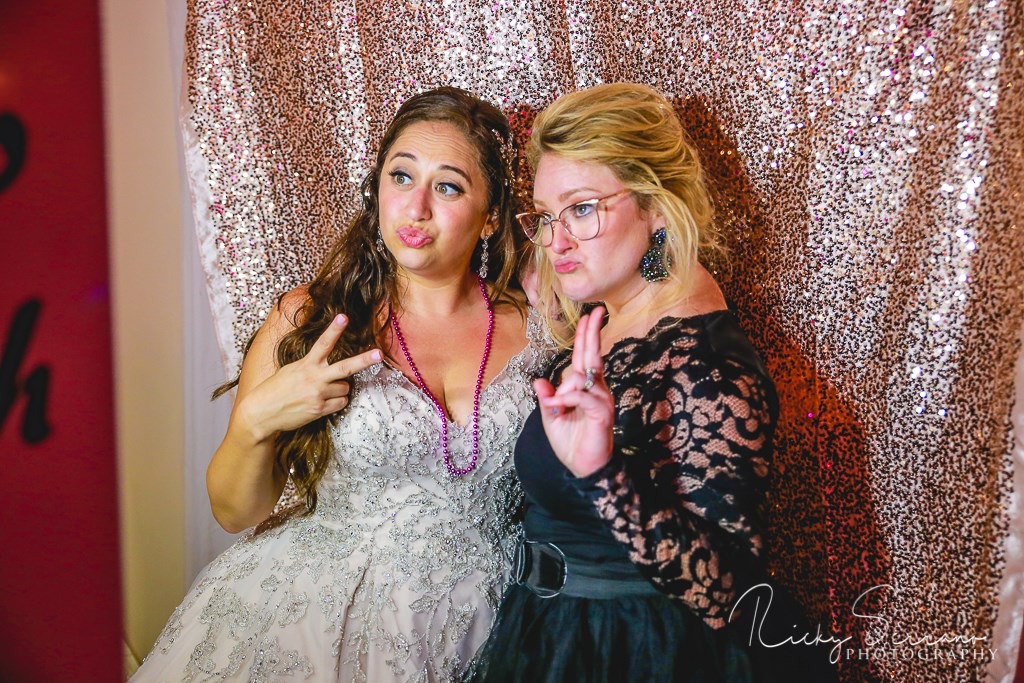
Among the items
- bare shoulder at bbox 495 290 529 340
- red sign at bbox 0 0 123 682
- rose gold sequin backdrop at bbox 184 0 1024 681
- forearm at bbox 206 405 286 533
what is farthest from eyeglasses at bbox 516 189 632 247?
red sign at bbox 0 0 123 682

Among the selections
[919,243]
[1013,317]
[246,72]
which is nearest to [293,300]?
[246,72]

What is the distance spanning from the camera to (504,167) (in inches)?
60.7

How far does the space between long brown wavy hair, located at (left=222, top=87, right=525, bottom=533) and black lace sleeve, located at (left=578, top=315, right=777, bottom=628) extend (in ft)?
1.91

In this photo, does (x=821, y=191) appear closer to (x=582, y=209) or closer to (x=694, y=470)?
(x=582, y=209)

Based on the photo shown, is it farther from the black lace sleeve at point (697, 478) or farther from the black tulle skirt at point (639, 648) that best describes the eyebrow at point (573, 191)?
the black tulle skirt at point (639, 648)

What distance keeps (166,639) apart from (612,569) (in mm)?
773

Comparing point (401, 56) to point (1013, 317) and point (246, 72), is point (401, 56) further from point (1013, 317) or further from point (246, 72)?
point (1013, 317)

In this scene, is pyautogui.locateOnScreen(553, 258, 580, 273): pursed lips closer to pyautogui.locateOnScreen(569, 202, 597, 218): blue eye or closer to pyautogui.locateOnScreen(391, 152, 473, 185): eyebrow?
pyautogui.locateOnScreen(569, 202, 597, 218): blue eye

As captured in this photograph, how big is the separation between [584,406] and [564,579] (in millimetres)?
404

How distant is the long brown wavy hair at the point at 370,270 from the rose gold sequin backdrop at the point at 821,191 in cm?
26

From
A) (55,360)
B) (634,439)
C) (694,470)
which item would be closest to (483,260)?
(634,439)

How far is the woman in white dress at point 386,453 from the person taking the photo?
1309mm

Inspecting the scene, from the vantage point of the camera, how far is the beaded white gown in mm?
1298

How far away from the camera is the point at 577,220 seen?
1.26 m
